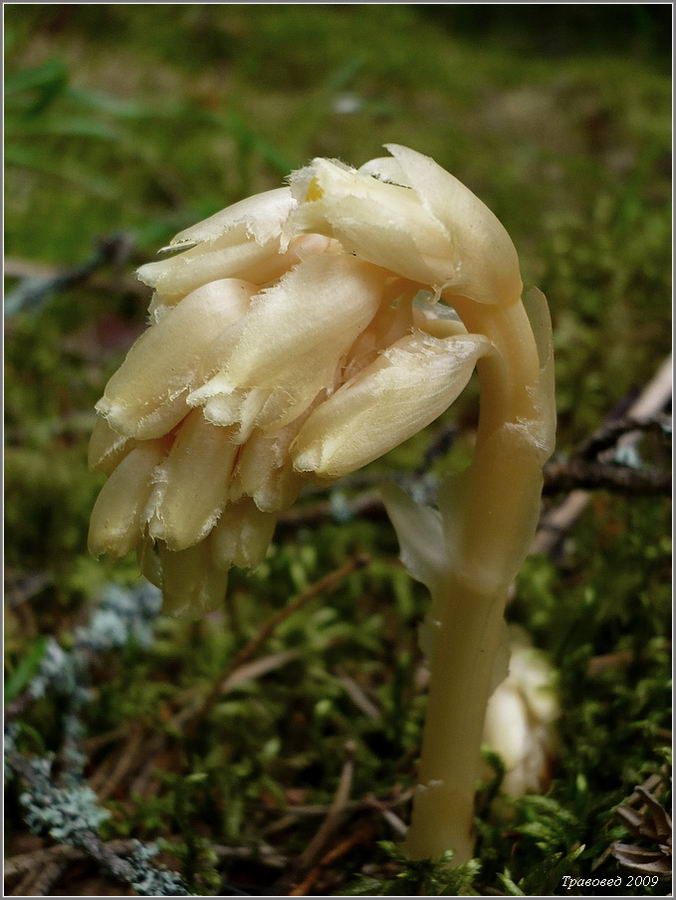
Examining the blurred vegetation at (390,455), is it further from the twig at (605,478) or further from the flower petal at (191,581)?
the flower petal at (191,581)

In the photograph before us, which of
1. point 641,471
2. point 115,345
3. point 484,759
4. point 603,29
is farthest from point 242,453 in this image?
point 603,29

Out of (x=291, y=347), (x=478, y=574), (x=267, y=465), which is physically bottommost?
(x=478, y=574)

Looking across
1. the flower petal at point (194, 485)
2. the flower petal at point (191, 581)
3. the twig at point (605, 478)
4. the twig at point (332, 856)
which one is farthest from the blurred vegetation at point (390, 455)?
the flower petal at point (194, 485)

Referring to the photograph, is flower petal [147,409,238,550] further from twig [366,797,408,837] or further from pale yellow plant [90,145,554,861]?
twig [366,797,408,837]

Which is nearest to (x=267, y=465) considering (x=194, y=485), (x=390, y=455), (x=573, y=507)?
(x=194, y=485)

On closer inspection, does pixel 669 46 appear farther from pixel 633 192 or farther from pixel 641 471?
pixel 641 471

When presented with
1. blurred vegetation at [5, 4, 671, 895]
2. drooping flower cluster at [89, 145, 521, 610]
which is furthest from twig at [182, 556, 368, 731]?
drooping flower cluster at [89, 145, 521, 610]

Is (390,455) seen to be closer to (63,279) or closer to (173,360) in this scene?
(63,279)
